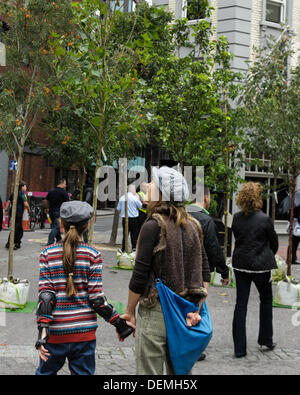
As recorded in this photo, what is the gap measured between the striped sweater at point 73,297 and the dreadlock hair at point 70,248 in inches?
1.3

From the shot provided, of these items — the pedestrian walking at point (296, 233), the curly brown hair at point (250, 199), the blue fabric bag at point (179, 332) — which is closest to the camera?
the blue fabric bag at point (179, 332)

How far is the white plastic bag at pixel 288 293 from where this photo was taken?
742 centimetres

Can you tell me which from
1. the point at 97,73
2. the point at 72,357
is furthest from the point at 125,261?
the point at 72,357

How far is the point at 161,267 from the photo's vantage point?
117 inches

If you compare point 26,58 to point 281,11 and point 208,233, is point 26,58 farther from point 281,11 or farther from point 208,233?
point 281,11

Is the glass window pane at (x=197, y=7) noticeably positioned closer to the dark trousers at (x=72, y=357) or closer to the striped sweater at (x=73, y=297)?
the striped sweater at (x=73, y=297)

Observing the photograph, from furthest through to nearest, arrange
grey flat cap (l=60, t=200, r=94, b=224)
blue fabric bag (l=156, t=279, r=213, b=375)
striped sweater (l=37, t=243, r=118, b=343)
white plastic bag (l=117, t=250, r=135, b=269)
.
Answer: white plastic bag (l=117, t=250, r=135, b=269) → grey flat cap (l=60, t=200, r=94, b=224) → striped sweater (l=37, t=243, r=118, b=343) → blue fabric bag (l=156, t=279, r=213, b=375)

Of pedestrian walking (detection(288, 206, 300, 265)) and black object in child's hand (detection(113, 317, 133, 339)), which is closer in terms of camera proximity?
black object in child's hand (detection(113, 317, 133, 339))

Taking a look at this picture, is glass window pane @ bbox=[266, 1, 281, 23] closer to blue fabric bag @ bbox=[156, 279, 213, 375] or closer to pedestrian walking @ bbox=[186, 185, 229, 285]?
pedestrian walking @ bbox=[186, 185, 229, 285]

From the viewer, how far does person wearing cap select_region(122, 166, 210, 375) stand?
294cm

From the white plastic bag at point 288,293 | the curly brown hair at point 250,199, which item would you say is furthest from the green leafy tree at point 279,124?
the curly brown hair at point 250,199

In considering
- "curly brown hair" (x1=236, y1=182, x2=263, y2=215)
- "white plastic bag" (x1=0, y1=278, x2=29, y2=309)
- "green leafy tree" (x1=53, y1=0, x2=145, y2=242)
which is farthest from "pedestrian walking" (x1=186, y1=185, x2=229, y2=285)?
"white plastic bag" (x1=0, y1=278, x2=29, y2=309)

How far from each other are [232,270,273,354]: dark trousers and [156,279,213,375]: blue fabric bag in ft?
7.69
